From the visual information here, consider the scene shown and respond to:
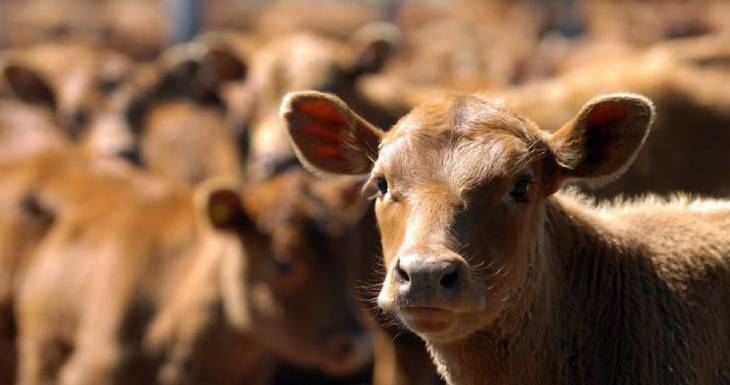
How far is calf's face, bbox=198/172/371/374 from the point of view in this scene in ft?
25.0

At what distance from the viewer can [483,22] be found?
82.0 feet

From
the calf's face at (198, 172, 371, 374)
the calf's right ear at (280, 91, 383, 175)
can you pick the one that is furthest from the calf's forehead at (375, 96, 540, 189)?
the calf's face at (198, 172, 371, 374)

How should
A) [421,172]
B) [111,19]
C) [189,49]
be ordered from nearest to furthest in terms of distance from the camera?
[421,172] → [189,49] → [111,19]

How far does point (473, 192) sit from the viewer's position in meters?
4.56

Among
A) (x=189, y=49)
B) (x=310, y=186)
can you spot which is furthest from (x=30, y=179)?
(x=189, y=49)

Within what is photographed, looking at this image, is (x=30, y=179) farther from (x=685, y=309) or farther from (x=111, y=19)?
(x=111, y=19)

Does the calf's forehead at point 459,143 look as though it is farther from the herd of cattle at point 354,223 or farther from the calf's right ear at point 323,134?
the calf's right ear at point 323,134

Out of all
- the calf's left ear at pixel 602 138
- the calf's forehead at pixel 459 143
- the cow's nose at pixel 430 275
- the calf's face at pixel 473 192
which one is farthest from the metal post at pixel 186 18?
the cow's nose at pixel 430 275

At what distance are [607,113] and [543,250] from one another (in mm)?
530

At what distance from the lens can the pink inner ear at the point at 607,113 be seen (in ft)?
15.7

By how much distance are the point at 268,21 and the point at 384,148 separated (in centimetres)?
2048

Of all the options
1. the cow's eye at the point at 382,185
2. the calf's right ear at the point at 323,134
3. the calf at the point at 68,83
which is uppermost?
the cow's eye at the point at 382,185

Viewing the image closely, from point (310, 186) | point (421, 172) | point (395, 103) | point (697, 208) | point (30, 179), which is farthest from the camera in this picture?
point (395, 103)

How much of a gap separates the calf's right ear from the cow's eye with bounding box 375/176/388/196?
0.31 meters
